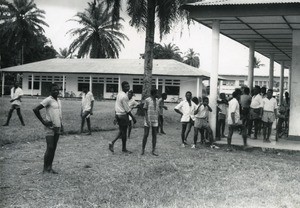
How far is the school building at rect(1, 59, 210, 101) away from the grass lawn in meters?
26.0

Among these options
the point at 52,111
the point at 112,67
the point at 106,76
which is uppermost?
the point at 112,67

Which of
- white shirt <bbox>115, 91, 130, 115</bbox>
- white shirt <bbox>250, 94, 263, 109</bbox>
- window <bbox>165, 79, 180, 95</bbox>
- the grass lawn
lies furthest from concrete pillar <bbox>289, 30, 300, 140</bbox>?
window <bbox>165, 79, 180, 95</bbox>

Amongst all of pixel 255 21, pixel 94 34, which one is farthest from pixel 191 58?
pixel 255 21

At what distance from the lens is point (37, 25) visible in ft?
149

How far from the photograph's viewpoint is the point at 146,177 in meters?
7.05

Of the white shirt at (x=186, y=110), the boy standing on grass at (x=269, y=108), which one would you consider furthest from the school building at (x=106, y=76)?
the white shirt at (x=186, y=110)

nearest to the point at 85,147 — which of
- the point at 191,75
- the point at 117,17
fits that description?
the point at 117,17

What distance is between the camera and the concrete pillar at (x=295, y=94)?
459 inches

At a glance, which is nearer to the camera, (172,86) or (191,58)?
(172,86)

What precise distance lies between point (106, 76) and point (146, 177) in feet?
110

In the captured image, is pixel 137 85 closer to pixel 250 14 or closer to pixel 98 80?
pixel 98 80

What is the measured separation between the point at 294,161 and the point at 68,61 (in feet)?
121

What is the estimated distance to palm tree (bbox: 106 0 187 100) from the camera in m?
17.7

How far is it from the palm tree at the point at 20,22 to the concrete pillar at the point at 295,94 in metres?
37.1
